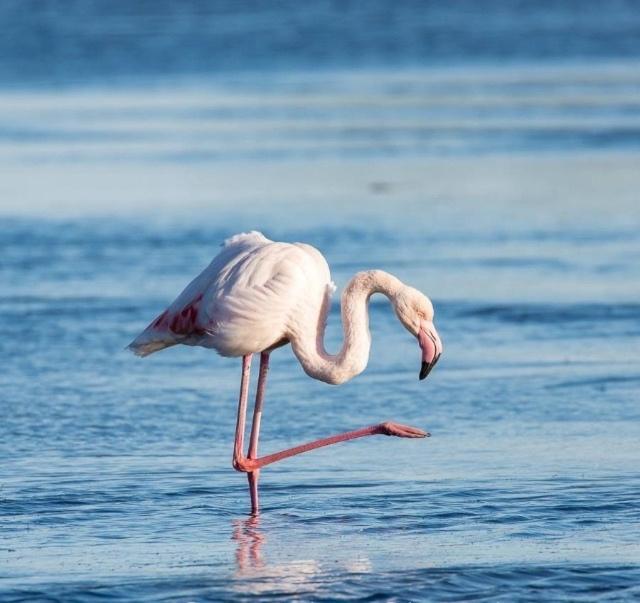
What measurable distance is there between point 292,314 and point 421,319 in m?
0.66

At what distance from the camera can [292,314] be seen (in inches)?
349

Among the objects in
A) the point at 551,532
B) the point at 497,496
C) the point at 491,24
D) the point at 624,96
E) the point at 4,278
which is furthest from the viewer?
the point at 491,24

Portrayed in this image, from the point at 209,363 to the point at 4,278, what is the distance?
345 cm

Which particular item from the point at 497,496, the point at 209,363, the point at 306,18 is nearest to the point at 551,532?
the point at 497,496

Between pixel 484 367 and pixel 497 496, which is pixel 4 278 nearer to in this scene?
pixel 484 367

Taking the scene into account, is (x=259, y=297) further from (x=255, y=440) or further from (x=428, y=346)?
(x=428, y=346)

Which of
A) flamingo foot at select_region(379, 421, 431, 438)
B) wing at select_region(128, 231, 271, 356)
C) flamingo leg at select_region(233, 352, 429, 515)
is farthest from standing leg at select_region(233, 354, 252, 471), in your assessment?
flamingo foot at select_region(379, 421, 431, 438)

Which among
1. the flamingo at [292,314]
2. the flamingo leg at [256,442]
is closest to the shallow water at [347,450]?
the flamingo leg at [256,442]

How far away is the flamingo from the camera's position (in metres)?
8.77

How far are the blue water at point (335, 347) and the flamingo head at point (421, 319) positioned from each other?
26.1 inches

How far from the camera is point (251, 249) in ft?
29.8

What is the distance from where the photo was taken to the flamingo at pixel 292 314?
8.77 m

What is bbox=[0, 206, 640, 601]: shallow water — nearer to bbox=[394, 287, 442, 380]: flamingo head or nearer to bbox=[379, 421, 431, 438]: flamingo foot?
bbox=[379, 421, 431, 438]: flamingo foot

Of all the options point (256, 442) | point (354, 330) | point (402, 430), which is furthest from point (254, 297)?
point (402, 430)
